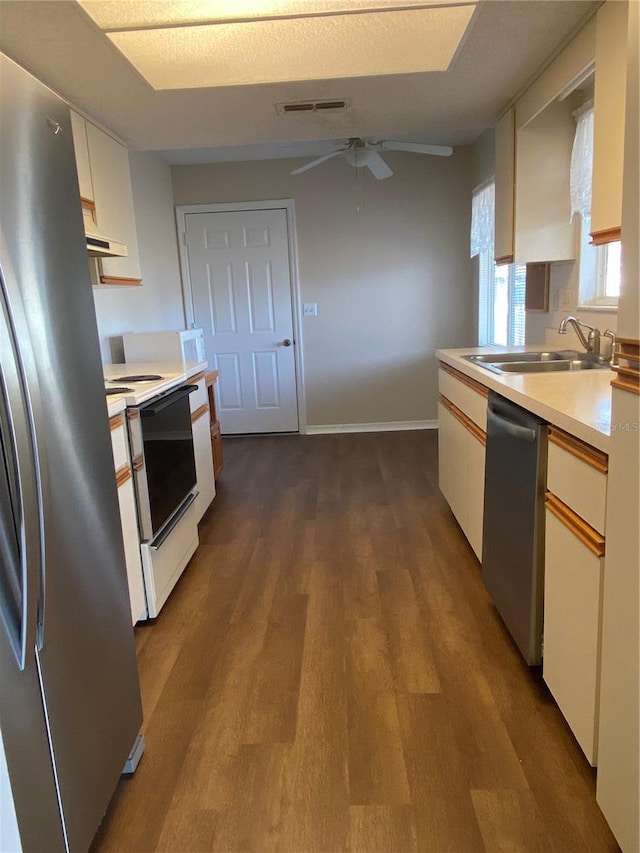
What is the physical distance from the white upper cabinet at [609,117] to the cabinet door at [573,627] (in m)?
1.11

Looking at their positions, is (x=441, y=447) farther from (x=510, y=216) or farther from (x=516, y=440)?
(x=516, y=440)

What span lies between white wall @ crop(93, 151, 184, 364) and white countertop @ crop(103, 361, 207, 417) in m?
0.35

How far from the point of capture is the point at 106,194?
302 centimetres

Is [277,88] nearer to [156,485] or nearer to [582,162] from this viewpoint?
[582,162]

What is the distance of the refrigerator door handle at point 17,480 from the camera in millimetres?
960

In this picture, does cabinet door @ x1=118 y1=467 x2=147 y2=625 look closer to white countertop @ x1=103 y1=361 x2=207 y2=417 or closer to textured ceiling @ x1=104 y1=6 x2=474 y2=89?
white countertop @ x1=103 y1=361 x2=207 y2=417

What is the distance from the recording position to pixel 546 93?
250 centimetres

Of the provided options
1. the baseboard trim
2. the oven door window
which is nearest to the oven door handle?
the oven door window

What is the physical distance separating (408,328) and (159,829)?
4.43 metres

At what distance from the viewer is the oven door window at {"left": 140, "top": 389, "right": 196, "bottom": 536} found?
2297mm

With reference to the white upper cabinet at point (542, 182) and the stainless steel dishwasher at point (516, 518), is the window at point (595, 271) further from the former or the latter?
the stainless steel dishwasher at point (516, 518)

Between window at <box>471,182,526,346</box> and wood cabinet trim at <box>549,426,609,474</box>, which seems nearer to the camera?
wood cabinet trim at <box>549,426,609,474</box>

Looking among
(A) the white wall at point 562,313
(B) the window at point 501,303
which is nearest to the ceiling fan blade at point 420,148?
(B) the window at point 501,303

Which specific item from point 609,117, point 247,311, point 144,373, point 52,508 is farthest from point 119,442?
point 247,311
